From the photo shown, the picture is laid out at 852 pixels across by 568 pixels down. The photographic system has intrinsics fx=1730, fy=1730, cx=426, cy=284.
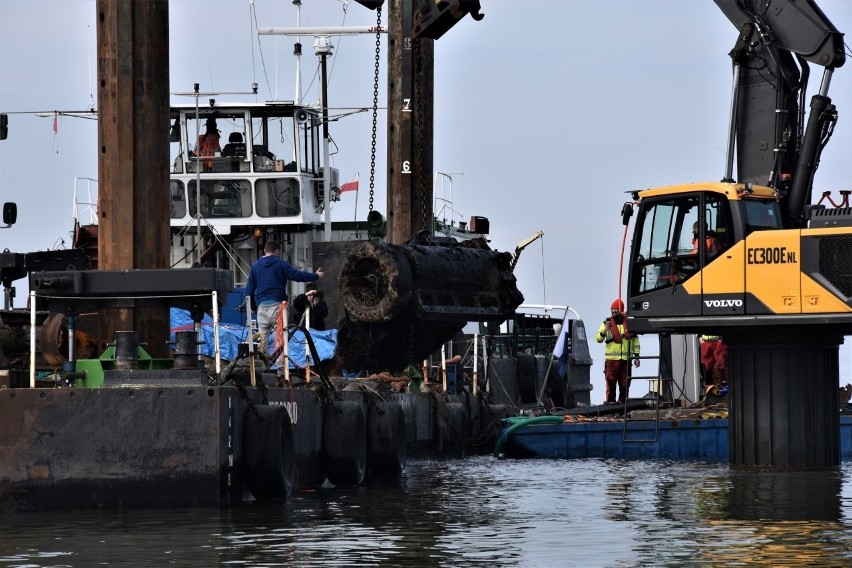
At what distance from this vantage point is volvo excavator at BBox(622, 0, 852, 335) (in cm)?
2127

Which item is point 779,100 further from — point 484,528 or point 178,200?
point 178,200

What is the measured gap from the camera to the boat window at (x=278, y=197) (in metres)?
34.1

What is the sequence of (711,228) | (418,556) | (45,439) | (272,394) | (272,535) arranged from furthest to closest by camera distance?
(711,228)
(272,394)
(45,439)
(272,535)
(418,556)

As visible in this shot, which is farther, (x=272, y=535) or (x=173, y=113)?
(x=173, y=113)

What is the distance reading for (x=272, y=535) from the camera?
46.6 feet

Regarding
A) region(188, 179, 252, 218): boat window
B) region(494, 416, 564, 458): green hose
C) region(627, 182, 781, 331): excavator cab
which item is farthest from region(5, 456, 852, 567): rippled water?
region(188, 179, 252, 218): boat window

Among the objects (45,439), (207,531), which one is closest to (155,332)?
(45,439)

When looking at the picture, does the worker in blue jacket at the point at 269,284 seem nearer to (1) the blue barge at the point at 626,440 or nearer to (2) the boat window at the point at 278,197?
(1) the blue barge at the point at 626,440

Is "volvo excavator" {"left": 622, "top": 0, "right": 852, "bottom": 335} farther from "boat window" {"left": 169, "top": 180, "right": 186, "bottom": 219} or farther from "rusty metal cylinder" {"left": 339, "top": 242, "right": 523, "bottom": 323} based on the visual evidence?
"boat window" {"left": 169, "top": 180, "right": 186, "bottom": 219}

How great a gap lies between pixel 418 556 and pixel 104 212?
6.61m

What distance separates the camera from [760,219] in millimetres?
22172

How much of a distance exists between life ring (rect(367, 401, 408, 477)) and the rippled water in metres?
1.71

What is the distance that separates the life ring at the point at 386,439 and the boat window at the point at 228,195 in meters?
11.9

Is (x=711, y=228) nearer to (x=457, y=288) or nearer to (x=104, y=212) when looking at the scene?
(x=457, y=288)
